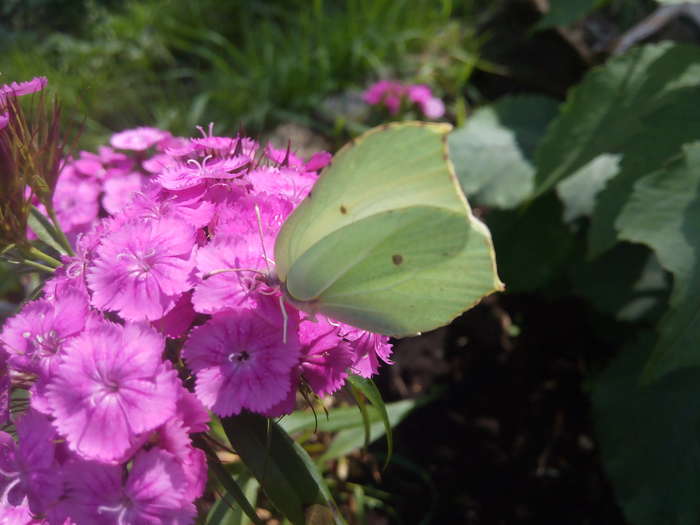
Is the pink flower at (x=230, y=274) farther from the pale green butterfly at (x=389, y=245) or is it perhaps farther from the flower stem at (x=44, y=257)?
the flower stem at (x=44, y=257)

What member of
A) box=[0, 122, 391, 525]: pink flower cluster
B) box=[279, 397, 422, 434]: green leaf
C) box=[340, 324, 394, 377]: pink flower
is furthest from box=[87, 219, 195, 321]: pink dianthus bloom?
box=[279, 397, 422, 434]: green leaf

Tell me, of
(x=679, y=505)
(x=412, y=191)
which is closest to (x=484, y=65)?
(x=679, y=505)

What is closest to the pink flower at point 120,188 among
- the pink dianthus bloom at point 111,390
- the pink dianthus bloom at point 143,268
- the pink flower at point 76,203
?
the pink flower at point 76,203

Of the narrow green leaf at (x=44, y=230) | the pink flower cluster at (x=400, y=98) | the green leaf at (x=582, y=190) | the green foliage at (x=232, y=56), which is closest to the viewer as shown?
the narrow green leaf at (x=44, y=230)

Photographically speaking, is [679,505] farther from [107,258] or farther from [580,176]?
[107,258]

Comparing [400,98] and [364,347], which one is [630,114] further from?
[400,98]

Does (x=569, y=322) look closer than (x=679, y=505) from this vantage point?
No

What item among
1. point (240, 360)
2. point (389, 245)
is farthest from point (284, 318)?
point (389, 245)
